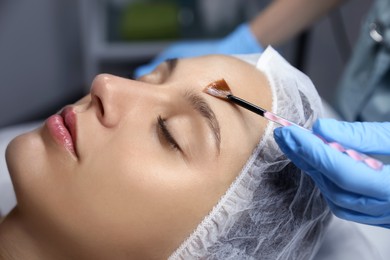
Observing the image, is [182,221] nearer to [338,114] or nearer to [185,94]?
[185,94]

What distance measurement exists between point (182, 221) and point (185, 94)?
0.83 feet

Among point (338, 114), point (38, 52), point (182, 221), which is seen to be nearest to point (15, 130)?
point (38, 52)

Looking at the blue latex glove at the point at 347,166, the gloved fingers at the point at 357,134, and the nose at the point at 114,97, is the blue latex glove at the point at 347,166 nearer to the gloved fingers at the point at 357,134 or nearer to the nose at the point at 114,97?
the gloved fingers at the point at 357,134

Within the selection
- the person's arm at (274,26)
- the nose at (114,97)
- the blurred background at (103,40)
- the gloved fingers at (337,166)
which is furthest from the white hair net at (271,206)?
the blurred background at (103,40)

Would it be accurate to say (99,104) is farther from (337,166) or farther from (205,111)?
(337,166)

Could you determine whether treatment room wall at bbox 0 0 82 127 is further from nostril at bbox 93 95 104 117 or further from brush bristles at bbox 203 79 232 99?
brush bristles at bbox 203 79 232 99

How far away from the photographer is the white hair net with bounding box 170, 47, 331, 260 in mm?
946

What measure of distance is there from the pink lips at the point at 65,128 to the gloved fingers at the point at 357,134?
0.47 meters

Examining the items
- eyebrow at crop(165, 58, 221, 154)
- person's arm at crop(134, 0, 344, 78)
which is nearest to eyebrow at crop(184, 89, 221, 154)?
eyebrow at crop(165, 58, 221, 154)

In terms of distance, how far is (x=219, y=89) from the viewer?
0.96 m

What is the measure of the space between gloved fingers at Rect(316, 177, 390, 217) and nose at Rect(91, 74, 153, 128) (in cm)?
40

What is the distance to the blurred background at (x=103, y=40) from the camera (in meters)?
2.25

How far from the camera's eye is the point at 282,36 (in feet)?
5.41

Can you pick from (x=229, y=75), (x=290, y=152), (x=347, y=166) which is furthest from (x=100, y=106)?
(x=347, y=166)
